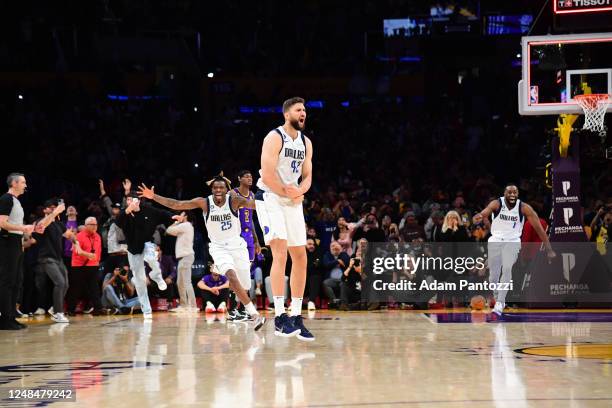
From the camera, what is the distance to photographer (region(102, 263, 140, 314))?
50.0 ft


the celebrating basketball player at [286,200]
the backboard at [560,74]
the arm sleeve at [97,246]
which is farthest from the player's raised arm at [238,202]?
the backboard at [560,74]

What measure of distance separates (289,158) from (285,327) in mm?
1706

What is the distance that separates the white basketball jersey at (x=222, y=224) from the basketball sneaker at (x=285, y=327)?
10.4 feet

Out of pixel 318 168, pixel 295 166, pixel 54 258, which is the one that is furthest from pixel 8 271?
pixel 318 168

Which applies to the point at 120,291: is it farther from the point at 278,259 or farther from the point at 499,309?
the point at 278,259

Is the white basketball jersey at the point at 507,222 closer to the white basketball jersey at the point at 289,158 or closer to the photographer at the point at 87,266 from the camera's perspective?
the white basketball jersey at the point at 289,158

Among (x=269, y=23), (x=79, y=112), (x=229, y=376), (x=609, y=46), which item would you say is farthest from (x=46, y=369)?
(x=269, y=23)

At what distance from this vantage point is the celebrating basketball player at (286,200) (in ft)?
27.3

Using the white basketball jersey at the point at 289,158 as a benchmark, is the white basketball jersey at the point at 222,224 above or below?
below

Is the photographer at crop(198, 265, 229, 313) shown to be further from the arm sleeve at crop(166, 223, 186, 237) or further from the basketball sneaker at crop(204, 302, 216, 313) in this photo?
the arm sleeve at crop(166, 223, 186, 237)

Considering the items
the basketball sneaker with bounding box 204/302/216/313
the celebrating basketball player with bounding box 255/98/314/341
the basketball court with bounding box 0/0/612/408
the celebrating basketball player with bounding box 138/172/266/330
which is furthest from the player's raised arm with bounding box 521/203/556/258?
the celebrating basketball player with bounding box 255/98/314/341

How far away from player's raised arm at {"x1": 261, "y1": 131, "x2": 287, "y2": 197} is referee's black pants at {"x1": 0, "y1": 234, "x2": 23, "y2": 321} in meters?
4.75

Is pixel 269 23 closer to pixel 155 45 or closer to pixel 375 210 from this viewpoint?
pixel 155 45

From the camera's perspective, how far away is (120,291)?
618 inches
